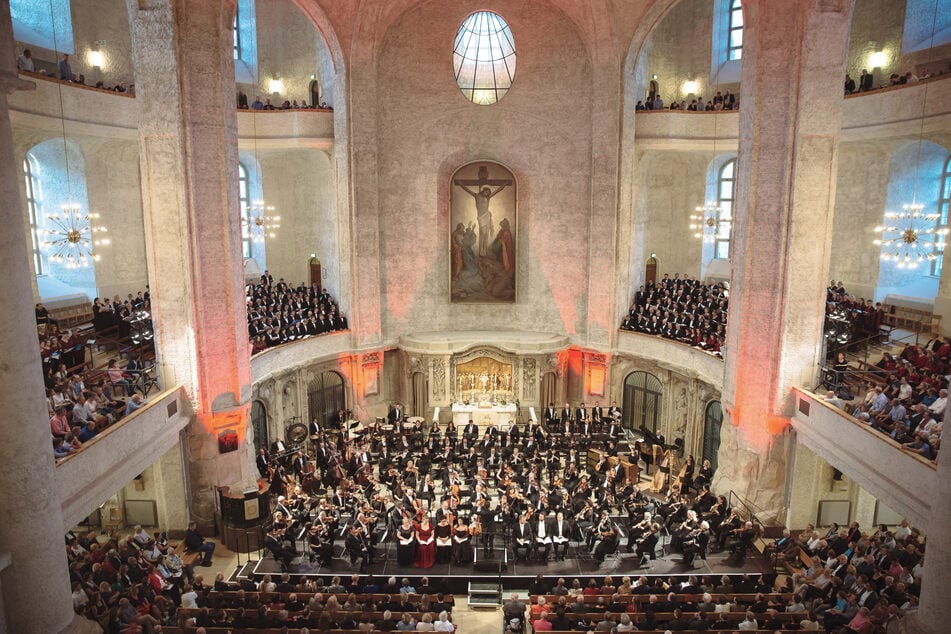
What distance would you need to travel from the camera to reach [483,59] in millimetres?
25734

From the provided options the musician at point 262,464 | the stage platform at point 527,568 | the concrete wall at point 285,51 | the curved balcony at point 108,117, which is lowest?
the stage platform at point 527,568

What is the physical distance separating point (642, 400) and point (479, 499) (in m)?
10.1

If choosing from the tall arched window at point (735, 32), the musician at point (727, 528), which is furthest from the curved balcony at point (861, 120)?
the musician at point (727, 528)

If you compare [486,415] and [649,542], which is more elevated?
[486,415]

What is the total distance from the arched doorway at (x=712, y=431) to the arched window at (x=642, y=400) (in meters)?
2.13

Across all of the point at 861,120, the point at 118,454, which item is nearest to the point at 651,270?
the point at 861,120

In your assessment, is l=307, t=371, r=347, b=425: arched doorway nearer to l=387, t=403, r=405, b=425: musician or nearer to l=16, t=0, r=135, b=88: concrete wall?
l=387, t=403, r=405, b=425: musician

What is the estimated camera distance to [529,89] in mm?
24984

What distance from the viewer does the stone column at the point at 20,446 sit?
9852 millimetres

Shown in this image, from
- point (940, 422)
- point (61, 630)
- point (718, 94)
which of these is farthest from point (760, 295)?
point (61, 630)

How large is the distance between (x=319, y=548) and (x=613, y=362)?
13.1 m

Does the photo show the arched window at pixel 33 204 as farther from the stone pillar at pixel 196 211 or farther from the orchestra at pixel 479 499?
the orchestra at pixel 479 499

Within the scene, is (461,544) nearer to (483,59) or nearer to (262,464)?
(262,464)

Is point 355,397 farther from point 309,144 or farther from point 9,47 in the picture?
point 9,47
